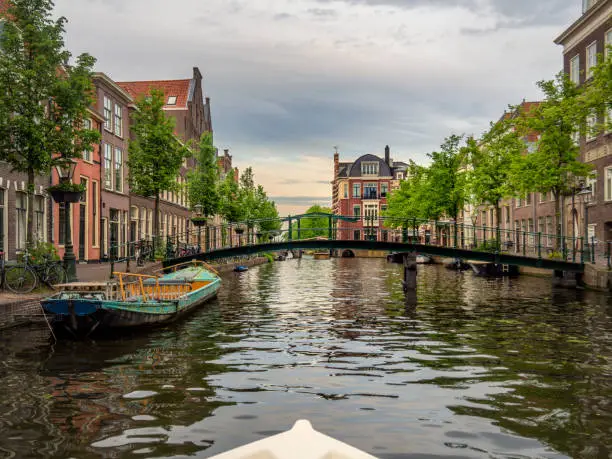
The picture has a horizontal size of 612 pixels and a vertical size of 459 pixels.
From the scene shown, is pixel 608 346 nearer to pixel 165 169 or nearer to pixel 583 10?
pixel 165 169

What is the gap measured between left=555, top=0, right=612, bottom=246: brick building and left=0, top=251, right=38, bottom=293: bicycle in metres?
26.5

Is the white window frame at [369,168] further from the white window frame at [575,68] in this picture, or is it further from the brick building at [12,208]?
the brick building at [12,208]

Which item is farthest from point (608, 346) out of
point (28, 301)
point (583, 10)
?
point (583, 10)

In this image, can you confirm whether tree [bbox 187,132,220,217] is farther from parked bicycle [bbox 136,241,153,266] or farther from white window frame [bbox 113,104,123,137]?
parked bicycle [bbox 136,241,153,266]

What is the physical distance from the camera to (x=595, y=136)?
36000 mm

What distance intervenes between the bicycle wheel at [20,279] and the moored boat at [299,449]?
1549 cm

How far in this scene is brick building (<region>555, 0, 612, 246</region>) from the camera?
35.9 meters

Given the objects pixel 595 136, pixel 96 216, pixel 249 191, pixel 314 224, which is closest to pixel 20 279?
pixel 96 216

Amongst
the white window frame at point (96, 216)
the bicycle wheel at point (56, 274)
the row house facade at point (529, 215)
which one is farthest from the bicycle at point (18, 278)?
the row house facade at point (529, 215)

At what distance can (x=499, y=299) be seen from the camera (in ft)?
83.6

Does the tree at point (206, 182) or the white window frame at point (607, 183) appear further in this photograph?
the tree at point (206, 182)

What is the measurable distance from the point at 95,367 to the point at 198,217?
29458mm

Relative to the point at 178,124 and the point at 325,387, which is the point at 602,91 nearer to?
the point at 325,387

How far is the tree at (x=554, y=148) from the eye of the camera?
33.1 meters
